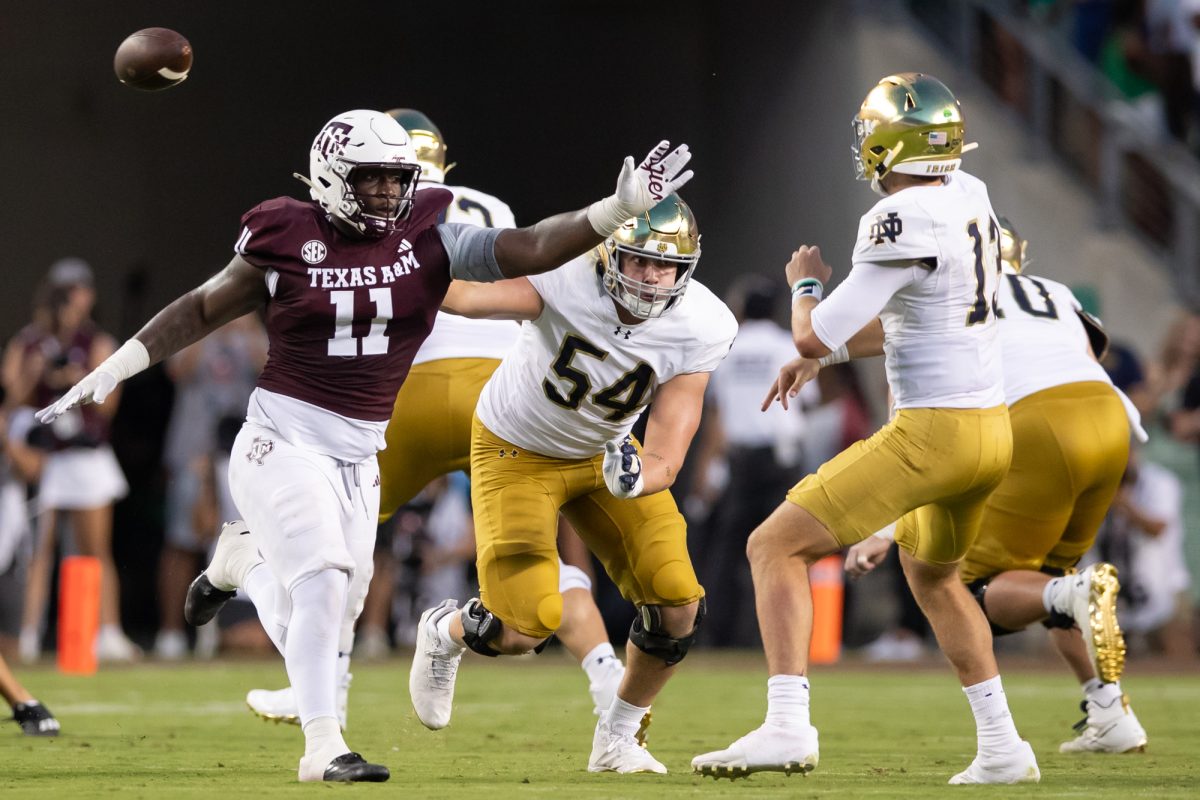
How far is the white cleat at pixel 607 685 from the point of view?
250 inches

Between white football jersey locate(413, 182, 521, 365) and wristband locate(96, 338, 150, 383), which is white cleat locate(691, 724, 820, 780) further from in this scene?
white football jersey locate(413, 182, 521, 365)

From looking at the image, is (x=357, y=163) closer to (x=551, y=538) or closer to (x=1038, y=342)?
(x=551, y=538)

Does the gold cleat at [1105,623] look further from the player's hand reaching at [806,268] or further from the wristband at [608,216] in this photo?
the wristband at [608,216]

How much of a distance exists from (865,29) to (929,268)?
356 inches

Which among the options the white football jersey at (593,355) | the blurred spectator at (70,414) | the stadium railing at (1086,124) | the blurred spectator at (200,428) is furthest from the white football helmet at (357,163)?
the stadium railing at (1086,124)

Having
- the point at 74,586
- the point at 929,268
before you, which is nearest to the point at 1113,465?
the point at 929,268

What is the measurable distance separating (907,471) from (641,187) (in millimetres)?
1090

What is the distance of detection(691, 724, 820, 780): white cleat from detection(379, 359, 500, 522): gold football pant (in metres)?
1.86

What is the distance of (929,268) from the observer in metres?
5.32

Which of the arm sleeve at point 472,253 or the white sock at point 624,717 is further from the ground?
the arm sleeve at point 472,253

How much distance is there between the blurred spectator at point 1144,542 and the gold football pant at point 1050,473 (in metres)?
4.66

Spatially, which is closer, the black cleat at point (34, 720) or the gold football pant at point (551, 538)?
the gold football pant at point (551, 538)

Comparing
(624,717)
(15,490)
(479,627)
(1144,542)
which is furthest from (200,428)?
(624,717)

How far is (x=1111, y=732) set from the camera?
6422 millimetres
